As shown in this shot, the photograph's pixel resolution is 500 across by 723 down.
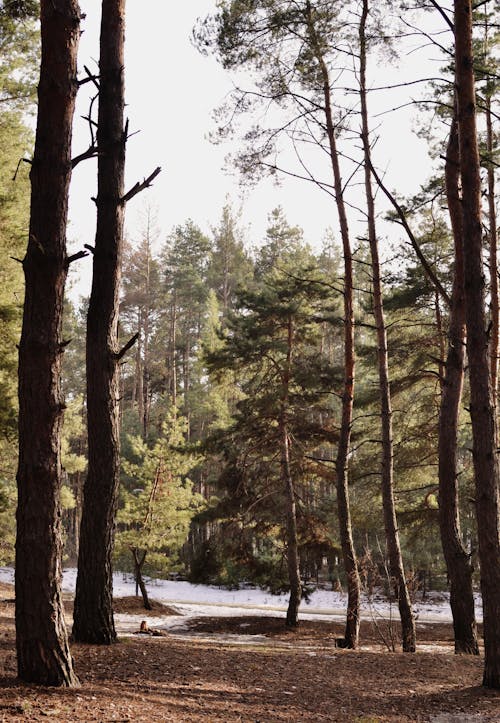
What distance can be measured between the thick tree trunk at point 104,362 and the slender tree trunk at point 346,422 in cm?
488

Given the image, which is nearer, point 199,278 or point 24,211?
point 24,211

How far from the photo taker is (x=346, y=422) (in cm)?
1123

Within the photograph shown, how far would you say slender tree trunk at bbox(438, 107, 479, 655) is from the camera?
9430mm

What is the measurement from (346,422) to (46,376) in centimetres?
738

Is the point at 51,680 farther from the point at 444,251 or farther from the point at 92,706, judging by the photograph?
the point at 444,251

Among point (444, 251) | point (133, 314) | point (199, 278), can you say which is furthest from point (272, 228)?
point (444, 251)

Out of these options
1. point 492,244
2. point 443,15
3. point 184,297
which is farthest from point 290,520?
point 184,297

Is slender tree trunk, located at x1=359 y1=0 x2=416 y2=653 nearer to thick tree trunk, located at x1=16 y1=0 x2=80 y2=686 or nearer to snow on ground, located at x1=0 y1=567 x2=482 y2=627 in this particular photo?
thick tree trunk, located at x1=16 y1=0 x2=80 y2=686

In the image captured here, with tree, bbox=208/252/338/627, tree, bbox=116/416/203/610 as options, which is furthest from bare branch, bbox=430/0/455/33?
tree, bbox=116/416/203/610

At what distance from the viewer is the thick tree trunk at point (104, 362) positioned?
21.1 ft

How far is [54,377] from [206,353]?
1204 cm

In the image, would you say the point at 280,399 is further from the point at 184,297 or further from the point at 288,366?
the point at 184,297

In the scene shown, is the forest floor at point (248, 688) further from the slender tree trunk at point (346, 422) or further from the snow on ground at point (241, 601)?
the snow on ground at point (241, 601)

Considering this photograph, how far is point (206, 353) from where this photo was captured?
16734mm
